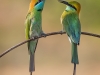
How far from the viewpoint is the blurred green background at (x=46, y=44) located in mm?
2088

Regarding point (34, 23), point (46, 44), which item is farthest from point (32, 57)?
point (46, 44)

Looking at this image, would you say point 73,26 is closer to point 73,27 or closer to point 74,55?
point 73,27

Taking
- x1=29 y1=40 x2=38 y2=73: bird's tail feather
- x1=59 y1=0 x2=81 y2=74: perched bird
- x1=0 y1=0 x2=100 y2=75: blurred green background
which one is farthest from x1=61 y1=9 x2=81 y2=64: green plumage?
x1=0 y1=0 x2=100 y2=75: blurred green background

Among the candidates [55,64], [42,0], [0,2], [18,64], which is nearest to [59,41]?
[55,64]

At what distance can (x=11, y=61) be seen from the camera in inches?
82.4

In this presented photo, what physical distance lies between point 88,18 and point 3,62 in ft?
1.87

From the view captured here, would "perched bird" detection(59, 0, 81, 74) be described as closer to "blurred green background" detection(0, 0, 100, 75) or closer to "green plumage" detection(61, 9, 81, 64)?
"green plumage" detection(61, 9, 81, 64)

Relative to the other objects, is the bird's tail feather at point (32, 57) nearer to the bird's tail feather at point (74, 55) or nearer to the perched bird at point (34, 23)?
the perched bird at point (34, 23)

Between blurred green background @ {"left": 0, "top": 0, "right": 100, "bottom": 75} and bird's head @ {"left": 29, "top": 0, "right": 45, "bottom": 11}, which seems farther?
blurred green background @ {"left": 0, "top": 0, "right": 100, "bottom": 75}

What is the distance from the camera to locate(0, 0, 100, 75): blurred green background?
2088 mm

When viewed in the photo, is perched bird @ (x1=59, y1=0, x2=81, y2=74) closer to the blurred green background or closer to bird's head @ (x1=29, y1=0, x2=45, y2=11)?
bird's head @ (x1=29, y1=0, x2=45, y2=11)

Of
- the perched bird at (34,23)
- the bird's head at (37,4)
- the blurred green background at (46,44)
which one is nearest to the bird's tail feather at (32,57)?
the perched bird at (34,23)

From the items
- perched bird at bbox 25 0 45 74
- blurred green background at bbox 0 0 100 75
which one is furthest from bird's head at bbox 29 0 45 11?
blurred green background at bbox 0 0 100 75

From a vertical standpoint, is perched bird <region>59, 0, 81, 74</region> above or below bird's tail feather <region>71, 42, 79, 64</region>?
above
